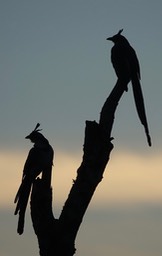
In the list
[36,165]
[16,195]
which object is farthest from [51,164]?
[16,195]

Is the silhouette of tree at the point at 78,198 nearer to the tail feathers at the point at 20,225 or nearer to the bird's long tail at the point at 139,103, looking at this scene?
the bird's long tail at the point at 139,103

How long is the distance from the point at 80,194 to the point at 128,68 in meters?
2.86

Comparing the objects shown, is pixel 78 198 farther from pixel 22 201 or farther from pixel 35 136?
pixel 35 136

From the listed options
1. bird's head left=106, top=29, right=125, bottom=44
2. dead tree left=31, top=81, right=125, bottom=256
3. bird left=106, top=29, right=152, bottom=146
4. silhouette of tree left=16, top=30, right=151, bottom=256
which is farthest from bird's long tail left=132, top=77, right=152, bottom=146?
bird's head left=106, top=29, right=125, bottom=44

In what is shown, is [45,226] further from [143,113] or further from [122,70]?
[122,70]

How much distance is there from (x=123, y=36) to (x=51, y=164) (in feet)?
11.1

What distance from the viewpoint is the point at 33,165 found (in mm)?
10164

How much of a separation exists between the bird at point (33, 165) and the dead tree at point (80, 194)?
116 cm

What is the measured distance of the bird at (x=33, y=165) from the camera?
823cm

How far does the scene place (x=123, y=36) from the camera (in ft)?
32.0

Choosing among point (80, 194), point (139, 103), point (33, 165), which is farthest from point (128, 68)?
point (33, 165)

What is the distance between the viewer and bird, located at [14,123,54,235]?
8227 millimetres

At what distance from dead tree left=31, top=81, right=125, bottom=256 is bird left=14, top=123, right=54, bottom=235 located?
3.79 feet

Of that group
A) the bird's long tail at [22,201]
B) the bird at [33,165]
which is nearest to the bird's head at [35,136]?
the bird at [33,165]
